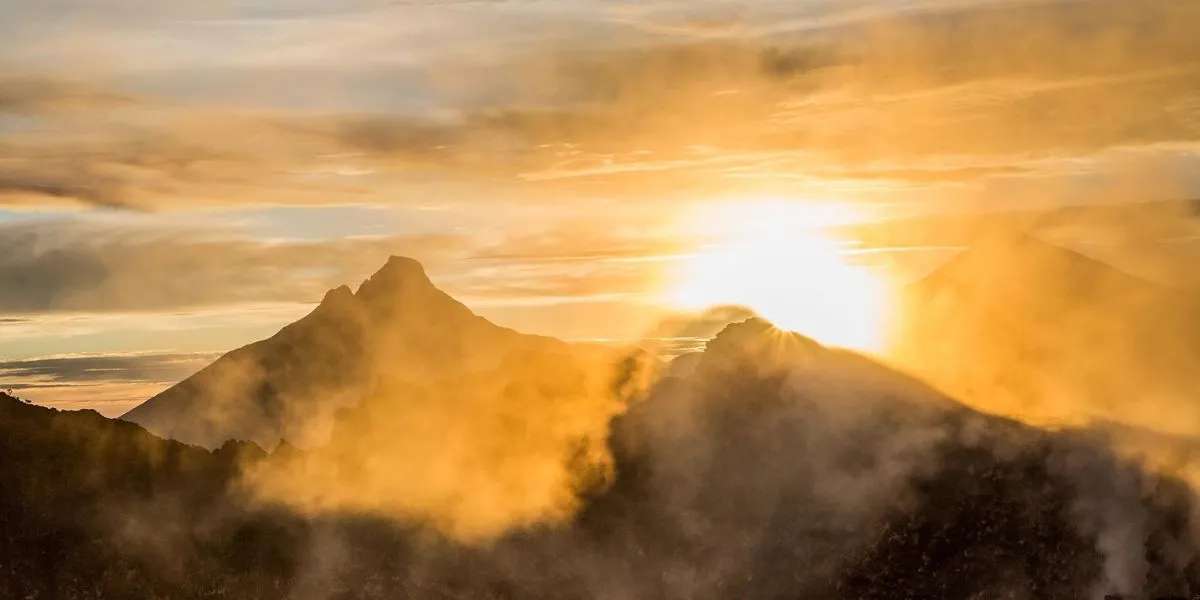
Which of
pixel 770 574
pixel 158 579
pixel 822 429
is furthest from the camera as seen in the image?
pixel 822 429

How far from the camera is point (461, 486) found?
17250cm

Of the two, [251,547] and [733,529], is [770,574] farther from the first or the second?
[251,547]

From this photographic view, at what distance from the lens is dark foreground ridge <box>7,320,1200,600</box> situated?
136125mm

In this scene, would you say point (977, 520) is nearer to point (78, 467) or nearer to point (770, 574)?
point (770, 574)

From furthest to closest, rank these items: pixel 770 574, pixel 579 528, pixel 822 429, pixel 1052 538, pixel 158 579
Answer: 1. pixel 822 429
2. pixel 579 528
3. pixel 770 574
4. pixel 1052 538
5. pixel 158 579

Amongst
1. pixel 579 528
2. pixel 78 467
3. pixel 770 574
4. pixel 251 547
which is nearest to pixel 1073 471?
pixel 770 574

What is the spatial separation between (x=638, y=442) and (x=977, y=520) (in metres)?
51.2

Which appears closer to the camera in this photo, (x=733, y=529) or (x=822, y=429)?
(x=733, y=529)

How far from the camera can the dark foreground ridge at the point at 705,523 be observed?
136 metres

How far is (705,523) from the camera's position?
548ft

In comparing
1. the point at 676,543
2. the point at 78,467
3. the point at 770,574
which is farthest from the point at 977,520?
→ the point at 78,467

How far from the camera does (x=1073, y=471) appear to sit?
150250 millimetres

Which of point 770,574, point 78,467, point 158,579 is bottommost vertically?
point 770,574

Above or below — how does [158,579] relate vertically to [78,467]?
below
